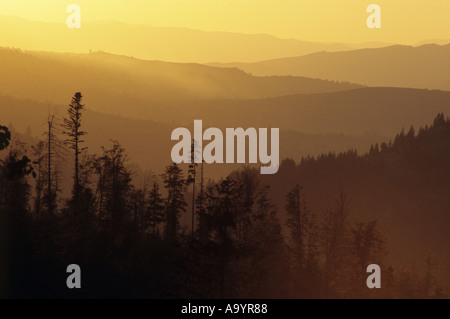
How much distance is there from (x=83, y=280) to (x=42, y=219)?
858cm

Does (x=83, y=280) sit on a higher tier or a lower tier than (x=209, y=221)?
lower

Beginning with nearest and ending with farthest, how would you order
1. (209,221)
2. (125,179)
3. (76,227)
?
(209,221) → (76,227) → (125,179)

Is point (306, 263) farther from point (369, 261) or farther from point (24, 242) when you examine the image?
point (24, 242)

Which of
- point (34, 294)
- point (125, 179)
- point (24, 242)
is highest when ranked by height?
point (125, 179)

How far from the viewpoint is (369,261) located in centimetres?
9062
